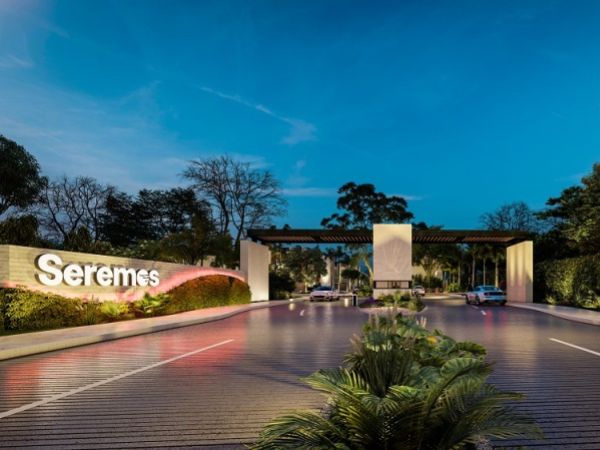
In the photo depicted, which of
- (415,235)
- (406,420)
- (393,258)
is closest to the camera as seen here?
(406,420)

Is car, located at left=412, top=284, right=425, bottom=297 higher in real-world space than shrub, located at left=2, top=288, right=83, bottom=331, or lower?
lower

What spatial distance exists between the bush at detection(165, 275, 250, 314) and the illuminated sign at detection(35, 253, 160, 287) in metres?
2.19

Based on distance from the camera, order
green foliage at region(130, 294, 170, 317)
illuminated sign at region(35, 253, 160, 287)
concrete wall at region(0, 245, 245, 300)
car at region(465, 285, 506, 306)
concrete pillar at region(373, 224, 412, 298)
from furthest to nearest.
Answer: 1. concrete pillar at region(373, 224, 412, 298)
2. car at region(465, 285, 506, 306)
3. green foliage at region(130, 294, 170, 317)
4. illuminated sign at region(35, 253, 160, 287)
5. concrete wall at region(0, 245, 245, 300)

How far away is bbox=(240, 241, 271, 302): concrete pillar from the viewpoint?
136 ft

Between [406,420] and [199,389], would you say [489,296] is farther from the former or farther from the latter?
[406,420]

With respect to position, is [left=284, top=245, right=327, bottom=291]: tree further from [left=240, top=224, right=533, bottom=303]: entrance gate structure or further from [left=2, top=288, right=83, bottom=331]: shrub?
[left=2, top=288, right=83, bottom=331]: shrub

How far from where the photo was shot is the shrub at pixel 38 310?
16.4m

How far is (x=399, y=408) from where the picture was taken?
12.7ft

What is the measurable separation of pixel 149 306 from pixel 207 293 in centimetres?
812

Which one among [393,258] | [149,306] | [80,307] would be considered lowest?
[149,306]

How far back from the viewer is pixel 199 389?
326 inches

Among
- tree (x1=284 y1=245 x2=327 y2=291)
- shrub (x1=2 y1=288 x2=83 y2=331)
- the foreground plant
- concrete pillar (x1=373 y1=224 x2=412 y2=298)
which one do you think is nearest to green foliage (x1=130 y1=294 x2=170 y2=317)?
shrub (x1=2 y1=288 x2=83 y2=331)

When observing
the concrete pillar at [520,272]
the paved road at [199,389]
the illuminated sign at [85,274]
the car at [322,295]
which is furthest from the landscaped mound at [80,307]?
the concrete pillar at [520,272]

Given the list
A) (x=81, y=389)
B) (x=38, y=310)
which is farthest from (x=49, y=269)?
(x=81, y=389)
